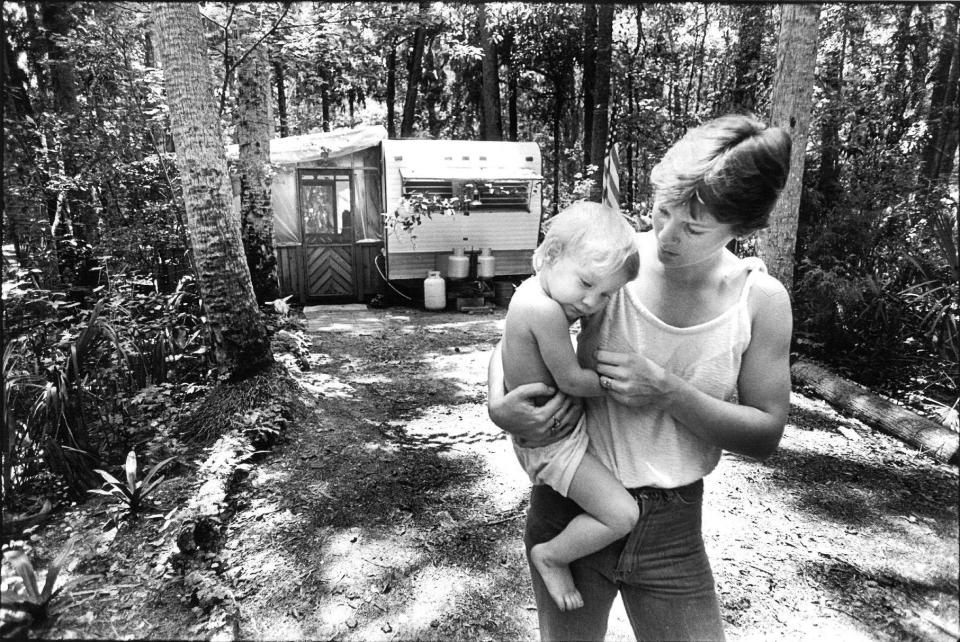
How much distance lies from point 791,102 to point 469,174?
17.8ft

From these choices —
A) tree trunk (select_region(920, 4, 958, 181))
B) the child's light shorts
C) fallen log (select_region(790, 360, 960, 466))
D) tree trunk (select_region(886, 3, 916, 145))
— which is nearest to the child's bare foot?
the child's light shorts

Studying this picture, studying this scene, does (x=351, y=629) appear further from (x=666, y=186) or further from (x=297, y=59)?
(x=297, y=59)

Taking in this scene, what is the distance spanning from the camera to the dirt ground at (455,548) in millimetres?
2100

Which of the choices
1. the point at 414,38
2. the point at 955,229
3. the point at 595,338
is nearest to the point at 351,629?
the point at 595,338

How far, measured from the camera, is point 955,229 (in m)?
1.57

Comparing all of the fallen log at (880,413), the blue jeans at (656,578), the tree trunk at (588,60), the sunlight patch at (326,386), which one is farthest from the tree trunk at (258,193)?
the tree trunk at (588,60)

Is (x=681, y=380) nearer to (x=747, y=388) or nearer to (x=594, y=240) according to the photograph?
(x=747, y=388)

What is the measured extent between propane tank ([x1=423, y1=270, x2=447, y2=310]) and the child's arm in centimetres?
856

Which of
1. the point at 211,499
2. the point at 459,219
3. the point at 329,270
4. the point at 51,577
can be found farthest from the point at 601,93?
the point at 51,577

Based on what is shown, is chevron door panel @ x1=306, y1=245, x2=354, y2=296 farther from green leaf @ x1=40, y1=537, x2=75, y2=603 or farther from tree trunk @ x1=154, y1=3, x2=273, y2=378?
green leaf @ x1=40, y1=537, x2=75, y2=603

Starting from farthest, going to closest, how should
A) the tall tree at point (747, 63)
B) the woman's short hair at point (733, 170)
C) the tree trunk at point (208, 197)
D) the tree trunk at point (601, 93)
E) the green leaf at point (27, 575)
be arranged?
the tree trunk at point (601, 93)
the tall tree at point (747, 63)
the tree trunk at point (208, 197)
the green leaf at point (27, 575)
the woman's short hair at point (733, 170)

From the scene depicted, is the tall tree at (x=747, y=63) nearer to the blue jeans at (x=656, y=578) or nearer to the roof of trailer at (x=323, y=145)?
the roof of trailer at (x=323, y=145)

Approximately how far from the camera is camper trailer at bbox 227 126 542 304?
9.40 meters

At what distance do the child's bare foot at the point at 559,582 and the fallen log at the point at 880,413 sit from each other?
1.03m
